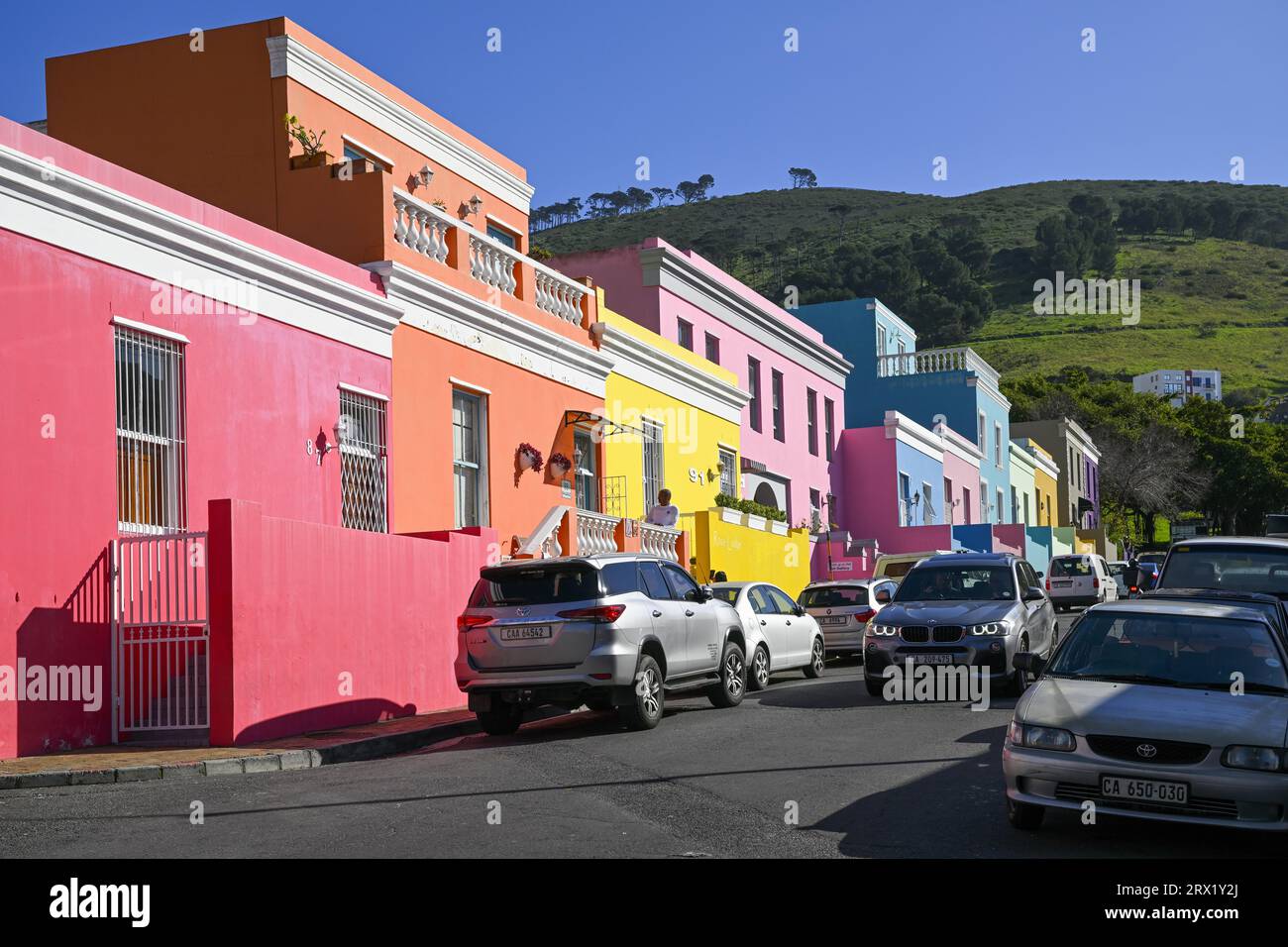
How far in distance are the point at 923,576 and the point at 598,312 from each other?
8.54 metres

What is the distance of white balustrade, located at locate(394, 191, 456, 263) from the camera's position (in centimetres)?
1884

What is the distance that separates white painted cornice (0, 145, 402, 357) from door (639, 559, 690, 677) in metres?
5.09

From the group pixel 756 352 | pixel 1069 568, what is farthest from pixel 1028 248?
pixel 756 352

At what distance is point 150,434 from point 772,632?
8.65m

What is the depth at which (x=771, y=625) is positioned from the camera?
19.4 meters

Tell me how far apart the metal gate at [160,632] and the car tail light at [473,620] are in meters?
2.35

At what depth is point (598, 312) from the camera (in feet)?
79.2

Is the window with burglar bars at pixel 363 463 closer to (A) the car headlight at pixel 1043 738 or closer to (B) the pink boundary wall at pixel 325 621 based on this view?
(B) the pink boundary wall at pixel 325 621

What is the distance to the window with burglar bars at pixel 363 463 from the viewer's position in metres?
17.3

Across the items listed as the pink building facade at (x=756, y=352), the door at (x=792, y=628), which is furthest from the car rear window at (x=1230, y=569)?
the pink building facade at (x=756, y=352)

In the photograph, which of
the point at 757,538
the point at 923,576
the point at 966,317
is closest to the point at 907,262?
the point at 966,317

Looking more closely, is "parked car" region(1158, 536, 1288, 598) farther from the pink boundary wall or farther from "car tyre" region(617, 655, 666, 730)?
the pink boundary wall

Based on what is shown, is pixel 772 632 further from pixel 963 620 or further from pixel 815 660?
pixel 963 620

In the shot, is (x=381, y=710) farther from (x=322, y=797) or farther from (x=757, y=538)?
(x=757, y=538)
